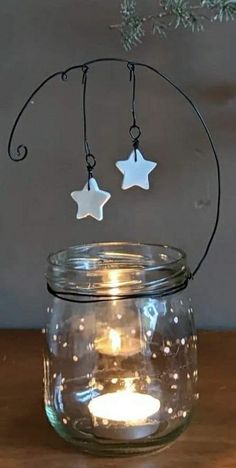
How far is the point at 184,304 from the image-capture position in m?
0.79

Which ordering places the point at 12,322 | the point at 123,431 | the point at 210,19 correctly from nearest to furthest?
the point at 123,431
the point at 210,19
the point at 12,322

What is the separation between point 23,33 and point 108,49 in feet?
0.35

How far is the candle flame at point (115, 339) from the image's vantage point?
0.78 meters

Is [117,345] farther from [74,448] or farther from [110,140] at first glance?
[110,140]

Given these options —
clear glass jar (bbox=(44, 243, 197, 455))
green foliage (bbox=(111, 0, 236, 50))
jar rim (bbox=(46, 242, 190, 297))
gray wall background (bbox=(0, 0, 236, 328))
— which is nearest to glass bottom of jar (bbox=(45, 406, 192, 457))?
clear glass jar (bbox=(44, 243, 197, 455))

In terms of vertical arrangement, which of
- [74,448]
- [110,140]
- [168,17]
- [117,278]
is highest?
[168,17]

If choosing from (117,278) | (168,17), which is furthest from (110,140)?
(117,278)

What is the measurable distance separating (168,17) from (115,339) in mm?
398

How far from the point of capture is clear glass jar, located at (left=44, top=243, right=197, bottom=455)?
2.41 feet

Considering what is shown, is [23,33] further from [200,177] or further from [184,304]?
[184,304]

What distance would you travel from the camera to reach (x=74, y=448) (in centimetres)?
71

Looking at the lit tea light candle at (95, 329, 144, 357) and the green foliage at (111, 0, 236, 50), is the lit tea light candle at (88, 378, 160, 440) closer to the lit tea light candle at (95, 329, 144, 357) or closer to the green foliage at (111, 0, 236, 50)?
the lit tea light candle at (95, 329, 144, 357)

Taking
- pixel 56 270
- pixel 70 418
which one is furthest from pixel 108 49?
pixel 70 418

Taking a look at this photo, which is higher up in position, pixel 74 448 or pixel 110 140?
pixel 110 140
